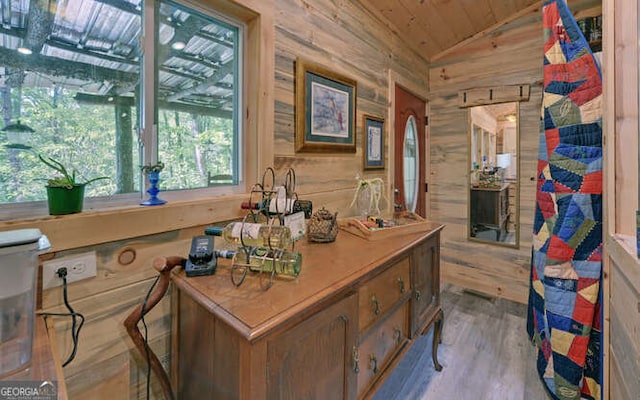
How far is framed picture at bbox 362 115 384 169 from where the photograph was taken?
7.72ft

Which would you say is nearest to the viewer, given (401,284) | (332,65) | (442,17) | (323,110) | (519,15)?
(401,284)

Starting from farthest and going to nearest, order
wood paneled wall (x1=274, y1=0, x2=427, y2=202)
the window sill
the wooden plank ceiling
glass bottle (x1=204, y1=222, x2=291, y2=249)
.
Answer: the wooden plank ceiling, wood paneled wall (x1=274, y1=0, x2=427, y2=202), glass bottle (x1=204, y1=222, x2=291, y2=249), the window sill

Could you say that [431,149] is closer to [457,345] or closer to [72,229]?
[457,345]

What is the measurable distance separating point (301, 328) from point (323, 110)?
1401 millimetres

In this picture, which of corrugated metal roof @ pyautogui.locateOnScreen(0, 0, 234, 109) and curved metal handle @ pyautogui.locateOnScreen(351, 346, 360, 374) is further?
curved metal handle @ pyautogui.locateOnScreen(351, 346, 360, 374)

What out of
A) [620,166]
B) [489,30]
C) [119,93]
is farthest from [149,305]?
[489,30]

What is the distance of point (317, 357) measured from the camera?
3.05 ft

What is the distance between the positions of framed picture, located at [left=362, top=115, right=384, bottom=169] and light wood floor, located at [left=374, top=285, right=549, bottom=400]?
143 centimetres

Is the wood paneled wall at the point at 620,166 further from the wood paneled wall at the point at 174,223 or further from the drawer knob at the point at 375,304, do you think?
the wood paneled wall at the point at 174,223

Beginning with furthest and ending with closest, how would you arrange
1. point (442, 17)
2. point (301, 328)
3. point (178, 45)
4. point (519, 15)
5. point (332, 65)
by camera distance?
point (519, 15) → point (442, 17) → point (332, 65) → point (178, 45) → point (301, 328)

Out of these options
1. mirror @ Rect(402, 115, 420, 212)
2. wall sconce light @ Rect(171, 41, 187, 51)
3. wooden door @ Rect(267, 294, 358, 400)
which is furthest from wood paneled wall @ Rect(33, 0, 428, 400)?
mirror @ Rect(402, 115, 420, 212)

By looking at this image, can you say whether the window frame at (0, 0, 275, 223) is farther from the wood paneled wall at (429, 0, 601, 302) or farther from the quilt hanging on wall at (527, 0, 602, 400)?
the wood paneled wall at (429, 0, 601, 302)

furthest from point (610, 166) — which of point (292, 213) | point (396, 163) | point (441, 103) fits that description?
point (441, 103)

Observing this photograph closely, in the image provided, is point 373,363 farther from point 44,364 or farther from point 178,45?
point 178,45
